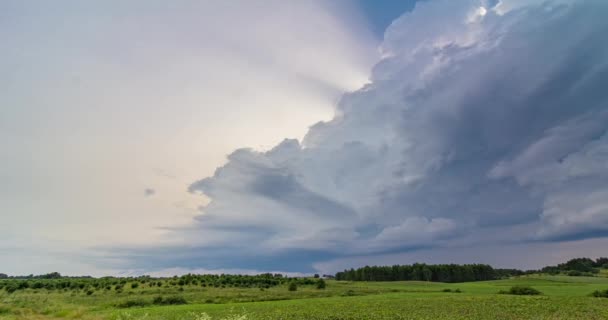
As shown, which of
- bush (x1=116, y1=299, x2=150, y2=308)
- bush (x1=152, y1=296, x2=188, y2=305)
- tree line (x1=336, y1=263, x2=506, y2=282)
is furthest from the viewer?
tree line (x1=336, y1=263, x2=506, y2=282)

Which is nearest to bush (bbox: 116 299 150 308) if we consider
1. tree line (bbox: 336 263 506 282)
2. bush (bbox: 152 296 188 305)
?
bush (bbox: 152 296 188 305)

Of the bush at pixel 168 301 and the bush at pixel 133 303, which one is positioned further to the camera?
the bush at pixel 168 301

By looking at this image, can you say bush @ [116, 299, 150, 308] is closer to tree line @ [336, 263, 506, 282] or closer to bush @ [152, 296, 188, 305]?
bush @ [152, 296, 188, 305]

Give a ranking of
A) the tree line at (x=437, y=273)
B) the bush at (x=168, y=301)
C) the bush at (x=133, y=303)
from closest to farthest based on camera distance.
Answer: the bush at (x=133, y=303)
the bush at (x=168, y=301)
the tree line at (x=437, y=273)

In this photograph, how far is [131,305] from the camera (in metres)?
75.0

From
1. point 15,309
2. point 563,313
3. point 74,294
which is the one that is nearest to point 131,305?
point 15,309

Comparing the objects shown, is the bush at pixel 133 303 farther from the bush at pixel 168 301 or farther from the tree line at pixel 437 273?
the tree line at pixel 437 273

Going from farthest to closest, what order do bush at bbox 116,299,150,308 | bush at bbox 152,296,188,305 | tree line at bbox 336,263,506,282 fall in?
tree line at bbox 336,263,506,282 → bush at bbox 152,296,188,305 → bush at bbox 116,299,150,308

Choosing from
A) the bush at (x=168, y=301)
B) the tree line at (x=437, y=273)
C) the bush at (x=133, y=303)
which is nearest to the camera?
the bush at (x=133, y=303)

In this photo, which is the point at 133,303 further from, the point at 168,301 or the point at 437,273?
the point at 437,273

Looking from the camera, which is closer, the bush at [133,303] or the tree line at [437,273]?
the bush at [133,303]

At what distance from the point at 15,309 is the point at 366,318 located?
5158 cm

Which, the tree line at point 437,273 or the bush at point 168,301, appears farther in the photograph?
the tree line at point 437,273

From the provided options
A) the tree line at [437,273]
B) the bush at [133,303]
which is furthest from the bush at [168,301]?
the tree line at [437,273]
